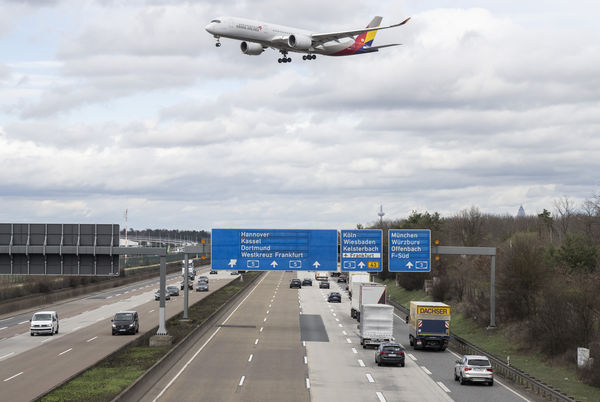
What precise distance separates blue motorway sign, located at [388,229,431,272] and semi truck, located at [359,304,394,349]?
15.8 ft

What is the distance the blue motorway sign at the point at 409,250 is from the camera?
55.4 metres

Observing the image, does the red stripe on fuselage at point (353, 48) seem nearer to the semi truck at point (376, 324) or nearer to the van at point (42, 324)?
the semi truck at point (376, 324)

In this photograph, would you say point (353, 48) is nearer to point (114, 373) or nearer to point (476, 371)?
point (476, 371)

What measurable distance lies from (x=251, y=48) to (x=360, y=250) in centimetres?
1616

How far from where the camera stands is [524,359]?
4806cm

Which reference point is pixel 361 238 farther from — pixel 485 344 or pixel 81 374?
pixel 81 374

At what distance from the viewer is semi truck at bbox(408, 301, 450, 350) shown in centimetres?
5006

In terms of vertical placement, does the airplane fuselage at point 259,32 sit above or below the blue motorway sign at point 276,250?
above

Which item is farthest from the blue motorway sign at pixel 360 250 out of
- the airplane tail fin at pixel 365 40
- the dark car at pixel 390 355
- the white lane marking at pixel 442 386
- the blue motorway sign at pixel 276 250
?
the white lane marking at pixel 442 386

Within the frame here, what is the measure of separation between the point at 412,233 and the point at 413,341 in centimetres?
778

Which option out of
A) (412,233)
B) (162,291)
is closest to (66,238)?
(162,291)

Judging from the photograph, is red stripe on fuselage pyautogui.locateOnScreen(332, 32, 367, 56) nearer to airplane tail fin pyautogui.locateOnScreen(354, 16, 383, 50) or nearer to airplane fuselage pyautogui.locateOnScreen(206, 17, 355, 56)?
airplane tail fin pyautogui.locateOnScreen(354, 16, 383, 50)

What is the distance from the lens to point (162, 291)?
51594 mm

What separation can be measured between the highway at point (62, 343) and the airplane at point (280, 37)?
21185mm
